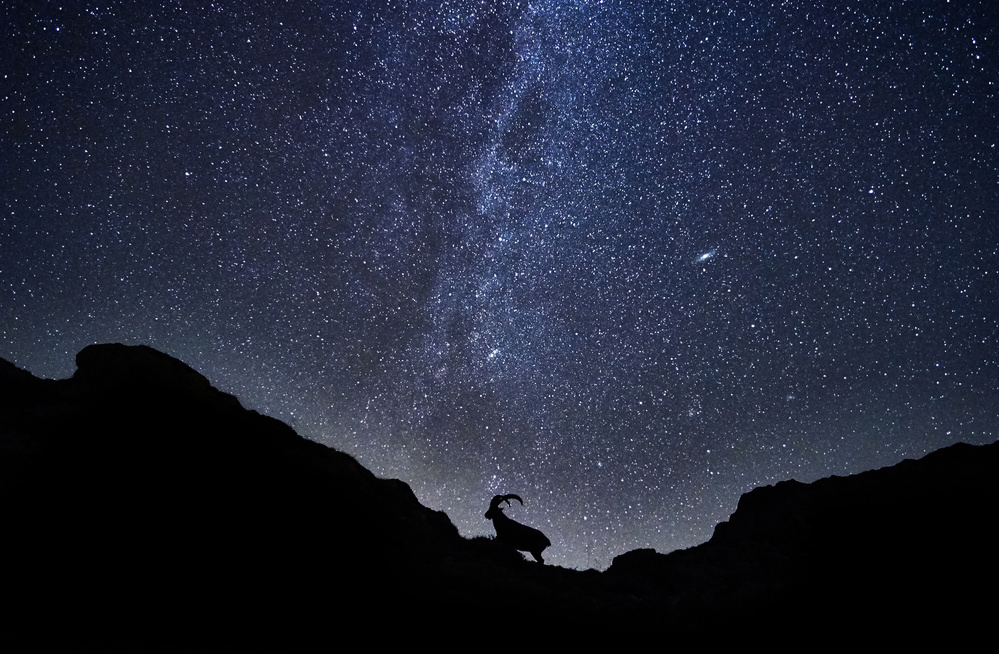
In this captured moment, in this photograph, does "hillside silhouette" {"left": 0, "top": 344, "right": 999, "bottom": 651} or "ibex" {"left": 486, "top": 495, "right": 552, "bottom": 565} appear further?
"ibex" {"left": 486, "top": 495, "right": 552, "bottom": 565}

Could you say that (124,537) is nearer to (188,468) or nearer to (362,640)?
(188,468)

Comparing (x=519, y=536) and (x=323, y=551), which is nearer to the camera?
(x=323, y=551)

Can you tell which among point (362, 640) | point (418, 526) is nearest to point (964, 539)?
point (418, 526)

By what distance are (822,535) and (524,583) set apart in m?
7.39

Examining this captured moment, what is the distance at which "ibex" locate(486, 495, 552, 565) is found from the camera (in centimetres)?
1354

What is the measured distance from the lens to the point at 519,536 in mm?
13656

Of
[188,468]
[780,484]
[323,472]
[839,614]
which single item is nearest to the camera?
[188,468]

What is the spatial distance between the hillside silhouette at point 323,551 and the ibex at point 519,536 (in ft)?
4.80

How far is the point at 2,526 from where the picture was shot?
6.80 m

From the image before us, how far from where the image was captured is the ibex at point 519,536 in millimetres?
13539

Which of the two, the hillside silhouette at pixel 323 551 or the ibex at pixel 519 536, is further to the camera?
the ibex at pixel 519 536

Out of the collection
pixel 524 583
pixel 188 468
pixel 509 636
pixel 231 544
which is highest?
pixel 188 468

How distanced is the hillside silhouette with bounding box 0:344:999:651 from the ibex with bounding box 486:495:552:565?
1.46 meters

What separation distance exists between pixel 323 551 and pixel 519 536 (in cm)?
633
